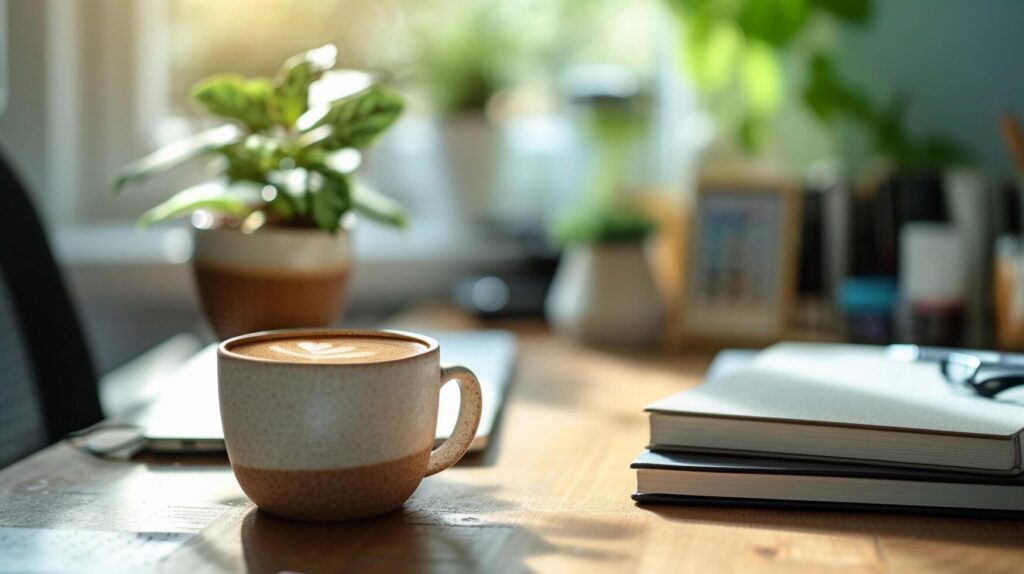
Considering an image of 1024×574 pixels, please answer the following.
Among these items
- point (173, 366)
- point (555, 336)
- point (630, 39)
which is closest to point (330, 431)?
point (555, 336)

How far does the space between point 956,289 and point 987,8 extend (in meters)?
0.46

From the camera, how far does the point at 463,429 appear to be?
2.10 feet

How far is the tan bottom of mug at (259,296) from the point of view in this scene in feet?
3.11

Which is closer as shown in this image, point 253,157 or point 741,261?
point 253,157

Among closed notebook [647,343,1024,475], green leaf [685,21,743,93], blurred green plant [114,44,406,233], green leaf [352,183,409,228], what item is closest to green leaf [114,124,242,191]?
blurred green plant [114,44,406,233]

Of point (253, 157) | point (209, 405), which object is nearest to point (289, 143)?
point (253, 157)

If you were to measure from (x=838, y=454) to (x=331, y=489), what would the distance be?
0.28 meters

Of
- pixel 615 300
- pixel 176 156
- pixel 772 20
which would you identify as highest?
pixel 772 20

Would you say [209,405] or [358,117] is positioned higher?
[358,117]

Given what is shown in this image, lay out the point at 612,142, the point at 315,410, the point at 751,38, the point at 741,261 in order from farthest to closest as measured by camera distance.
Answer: the point at 612,142, the point at 751,38, the point at 741,261, the point at 315,410

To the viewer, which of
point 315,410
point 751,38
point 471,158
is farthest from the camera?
point 471,158

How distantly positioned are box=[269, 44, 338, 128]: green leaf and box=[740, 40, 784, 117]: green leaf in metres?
0.68

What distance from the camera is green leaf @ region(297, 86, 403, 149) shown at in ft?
2.95

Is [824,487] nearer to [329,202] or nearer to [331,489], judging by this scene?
[331,489]
